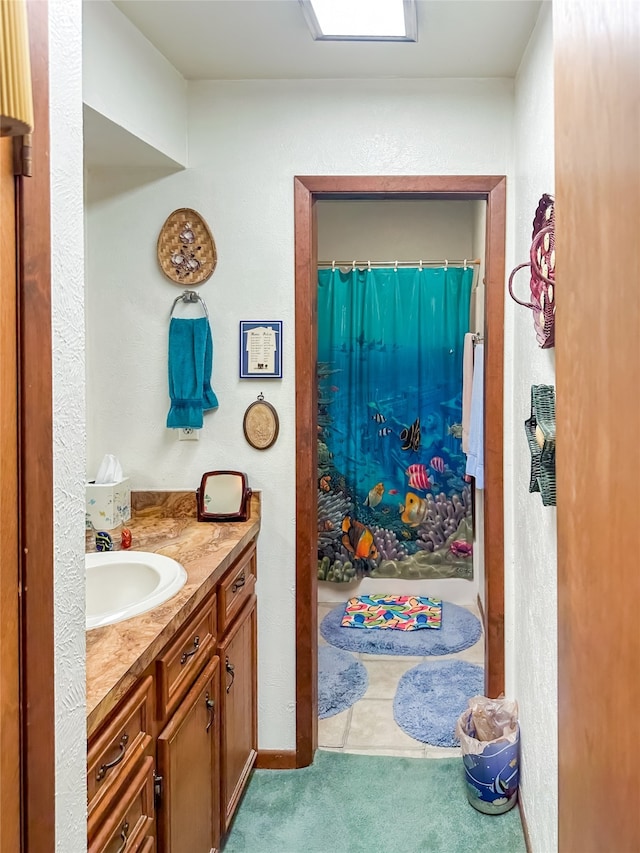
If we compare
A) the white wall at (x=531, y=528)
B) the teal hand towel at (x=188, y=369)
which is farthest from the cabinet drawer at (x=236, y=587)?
the white wall at (x=531, y=528)

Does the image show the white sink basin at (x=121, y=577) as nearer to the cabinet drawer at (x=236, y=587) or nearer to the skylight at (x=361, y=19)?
the cabinet drawer at (x=236, y=587)

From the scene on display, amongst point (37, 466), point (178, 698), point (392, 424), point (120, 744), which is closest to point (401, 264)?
point (392, 424)

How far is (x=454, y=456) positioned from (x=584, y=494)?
298cm

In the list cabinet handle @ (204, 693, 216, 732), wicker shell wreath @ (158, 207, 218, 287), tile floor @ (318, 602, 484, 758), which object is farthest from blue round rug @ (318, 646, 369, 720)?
wicker shell wreath @ (158, 207, 218, 287)

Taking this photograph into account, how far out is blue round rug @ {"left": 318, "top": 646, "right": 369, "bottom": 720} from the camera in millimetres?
2725

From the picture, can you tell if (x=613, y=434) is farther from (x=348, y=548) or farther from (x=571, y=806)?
(x=348, y=548)

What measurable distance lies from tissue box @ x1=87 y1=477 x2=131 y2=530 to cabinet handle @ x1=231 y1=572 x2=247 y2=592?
442 mm

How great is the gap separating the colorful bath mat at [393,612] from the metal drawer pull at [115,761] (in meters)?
2.43

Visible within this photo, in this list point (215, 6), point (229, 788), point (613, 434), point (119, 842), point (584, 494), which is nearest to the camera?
point (613, 434)

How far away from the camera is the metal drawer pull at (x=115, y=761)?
42.8 inches

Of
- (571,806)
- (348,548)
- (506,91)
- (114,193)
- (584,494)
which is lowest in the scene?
(348,548)

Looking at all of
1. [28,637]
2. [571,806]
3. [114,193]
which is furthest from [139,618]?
[114,193]

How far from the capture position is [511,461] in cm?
221

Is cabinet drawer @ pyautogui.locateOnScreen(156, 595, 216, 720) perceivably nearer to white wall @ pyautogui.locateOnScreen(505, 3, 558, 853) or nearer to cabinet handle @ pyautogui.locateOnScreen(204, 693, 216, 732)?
cabinet handle @ pyautogui.locateOnScreen(204, 693, 216, 732)
